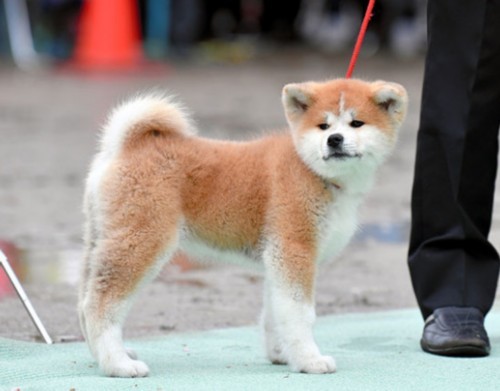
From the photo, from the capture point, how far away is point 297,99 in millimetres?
4730

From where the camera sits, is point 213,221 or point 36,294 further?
point 36,294

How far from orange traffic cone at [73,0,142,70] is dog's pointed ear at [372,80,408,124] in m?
14.6

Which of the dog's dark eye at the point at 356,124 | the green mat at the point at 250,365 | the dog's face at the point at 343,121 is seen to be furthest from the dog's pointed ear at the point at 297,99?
the green mat at the point at 250,365

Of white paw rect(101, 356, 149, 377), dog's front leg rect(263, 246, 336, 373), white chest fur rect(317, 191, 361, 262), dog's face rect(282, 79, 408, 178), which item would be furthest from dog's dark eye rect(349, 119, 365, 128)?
white paw rect(101, 356, 149, 377)

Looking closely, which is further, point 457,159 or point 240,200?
point 457,159

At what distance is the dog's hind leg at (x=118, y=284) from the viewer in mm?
4535

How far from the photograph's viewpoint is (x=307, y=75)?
60.1 feet

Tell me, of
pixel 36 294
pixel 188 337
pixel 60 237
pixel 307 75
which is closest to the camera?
pixel 188 337

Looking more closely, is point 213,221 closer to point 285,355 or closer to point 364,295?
point 285,355

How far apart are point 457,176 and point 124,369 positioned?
1.59 metres

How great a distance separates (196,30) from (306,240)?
59.7 ft

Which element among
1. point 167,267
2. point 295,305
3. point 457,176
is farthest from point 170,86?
point 295,305

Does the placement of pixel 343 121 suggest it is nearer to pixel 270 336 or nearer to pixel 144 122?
pixel 144 122

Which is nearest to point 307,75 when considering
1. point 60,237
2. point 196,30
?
Result: point 196,30
